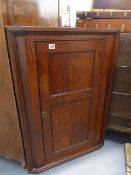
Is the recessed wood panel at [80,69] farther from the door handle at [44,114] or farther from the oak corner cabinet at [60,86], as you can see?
the door handle at [44,114]

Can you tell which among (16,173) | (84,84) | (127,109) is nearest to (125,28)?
(84,84)

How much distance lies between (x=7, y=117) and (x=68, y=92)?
52 centimetres

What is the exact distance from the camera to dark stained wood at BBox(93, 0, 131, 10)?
1.58m

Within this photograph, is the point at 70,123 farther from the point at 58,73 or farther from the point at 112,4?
the point at 112,4

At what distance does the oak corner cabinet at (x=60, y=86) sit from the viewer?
1155 mm

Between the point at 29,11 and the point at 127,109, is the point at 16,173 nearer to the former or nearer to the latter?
the point at 127,109

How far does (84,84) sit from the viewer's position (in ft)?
4.79

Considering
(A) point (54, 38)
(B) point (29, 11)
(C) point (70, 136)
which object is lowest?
(C) point (70, 136)

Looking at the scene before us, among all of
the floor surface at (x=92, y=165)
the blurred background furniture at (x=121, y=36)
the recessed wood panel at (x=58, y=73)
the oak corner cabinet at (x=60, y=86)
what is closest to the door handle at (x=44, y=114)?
the oak corner cabinet at (x=60, y=86)

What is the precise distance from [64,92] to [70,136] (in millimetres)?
465

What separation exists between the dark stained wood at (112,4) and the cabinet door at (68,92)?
48 centimetres

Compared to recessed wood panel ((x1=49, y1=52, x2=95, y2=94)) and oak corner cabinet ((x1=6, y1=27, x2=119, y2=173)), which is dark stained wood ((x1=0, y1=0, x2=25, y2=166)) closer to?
oak corner cabinet ((x1=6, y1=27, x2=119, y2=173))

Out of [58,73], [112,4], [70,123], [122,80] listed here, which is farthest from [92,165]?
[112,4]

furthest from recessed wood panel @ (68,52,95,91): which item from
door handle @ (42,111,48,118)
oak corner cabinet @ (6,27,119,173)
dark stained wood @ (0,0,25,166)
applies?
dark stained wood @ (0,0,25,166)
